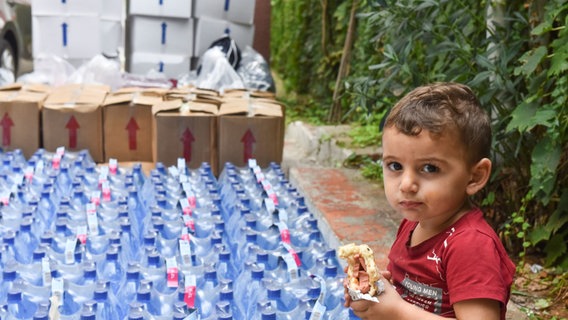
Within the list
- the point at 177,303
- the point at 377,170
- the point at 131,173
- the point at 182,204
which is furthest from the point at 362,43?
the point at 177,303

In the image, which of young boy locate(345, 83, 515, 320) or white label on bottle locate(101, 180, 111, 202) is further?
white label on bottle locate(101, 180, 111, 202)

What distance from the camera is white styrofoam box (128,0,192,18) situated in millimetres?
6391

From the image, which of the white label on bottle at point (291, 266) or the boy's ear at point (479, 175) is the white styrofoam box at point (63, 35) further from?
the boy's ear at point (479, 175)

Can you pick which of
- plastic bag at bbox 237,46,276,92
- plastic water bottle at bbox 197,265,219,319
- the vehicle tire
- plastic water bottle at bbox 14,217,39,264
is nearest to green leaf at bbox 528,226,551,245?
plastic water bottle at bbox 197,265,219,319

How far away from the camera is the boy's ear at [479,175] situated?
1338 millimetres

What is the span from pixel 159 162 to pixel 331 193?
3.27 feet

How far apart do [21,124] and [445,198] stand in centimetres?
359

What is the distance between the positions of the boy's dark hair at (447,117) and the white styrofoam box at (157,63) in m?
5.30

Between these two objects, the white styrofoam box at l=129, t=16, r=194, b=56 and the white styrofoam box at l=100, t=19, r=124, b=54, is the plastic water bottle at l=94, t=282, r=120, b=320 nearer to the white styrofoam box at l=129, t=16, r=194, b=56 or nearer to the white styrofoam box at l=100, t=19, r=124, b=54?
the white styrofoam box at l=129, t=16, r=194, b=56

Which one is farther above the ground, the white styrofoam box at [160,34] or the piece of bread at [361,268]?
the piece of bread at [361,268]

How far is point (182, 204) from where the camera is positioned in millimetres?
3117

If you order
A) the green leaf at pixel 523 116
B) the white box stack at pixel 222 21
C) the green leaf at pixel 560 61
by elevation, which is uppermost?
the green leaf at pixel 560 61

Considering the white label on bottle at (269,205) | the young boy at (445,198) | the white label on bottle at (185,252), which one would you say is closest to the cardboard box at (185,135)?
the white label on bottle at (269,205)

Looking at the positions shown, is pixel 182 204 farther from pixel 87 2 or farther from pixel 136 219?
pixel 87 2
